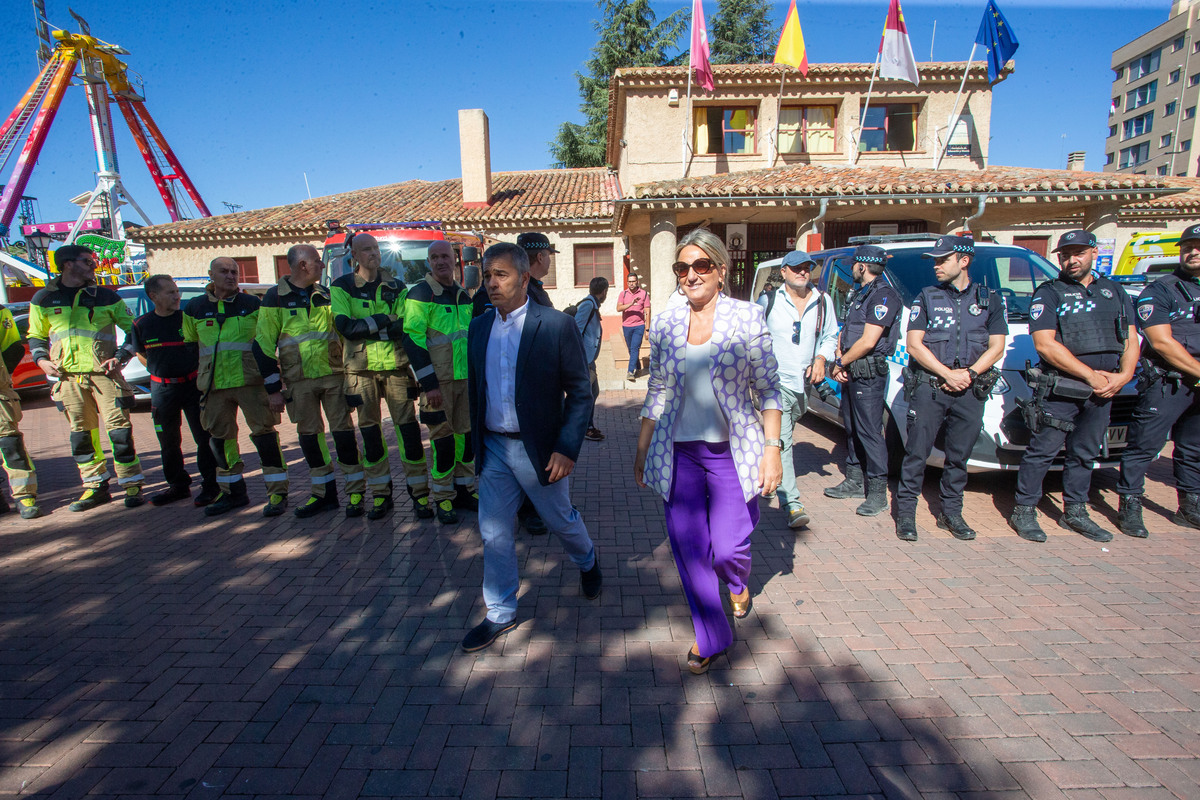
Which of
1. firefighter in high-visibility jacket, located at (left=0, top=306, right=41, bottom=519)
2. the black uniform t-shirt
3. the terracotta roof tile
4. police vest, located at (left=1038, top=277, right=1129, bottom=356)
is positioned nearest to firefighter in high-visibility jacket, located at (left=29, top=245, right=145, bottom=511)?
the black uniform t-shirt

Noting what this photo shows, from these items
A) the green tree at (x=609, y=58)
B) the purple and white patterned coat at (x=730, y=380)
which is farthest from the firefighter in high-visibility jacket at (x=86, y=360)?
the green tree at (x=609, y=58)

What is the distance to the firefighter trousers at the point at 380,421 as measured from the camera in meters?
4.77

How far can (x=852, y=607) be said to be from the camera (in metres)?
3.43

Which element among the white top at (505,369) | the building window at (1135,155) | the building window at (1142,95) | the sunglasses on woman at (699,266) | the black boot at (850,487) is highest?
the building window at (1142,95)

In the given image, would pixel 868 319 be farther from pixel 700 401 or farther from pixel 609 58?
pixel 609 58

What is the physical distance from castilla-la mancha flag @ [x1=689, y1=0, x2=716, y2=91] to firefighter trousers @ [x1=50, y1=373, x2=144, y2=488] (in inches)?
561

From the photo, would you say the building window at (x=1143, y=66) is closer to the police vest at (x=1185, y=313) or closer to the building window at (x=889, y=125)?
the building window at (x=889, y=125)

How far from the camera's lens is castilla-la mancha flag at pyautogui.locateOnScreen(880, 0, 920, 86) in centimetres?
1466

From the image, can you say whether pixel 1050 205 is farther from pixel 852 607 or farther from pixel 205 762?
pixel 205 762

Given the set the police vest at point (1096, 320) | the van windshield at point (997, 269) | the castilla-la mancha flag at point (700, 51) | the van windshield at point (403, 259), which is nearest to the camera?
the police vest at point (1096, 320)

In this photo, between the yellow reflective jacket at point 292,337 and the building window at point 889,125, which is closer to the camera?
the yellow reflective jacket at point 292,337

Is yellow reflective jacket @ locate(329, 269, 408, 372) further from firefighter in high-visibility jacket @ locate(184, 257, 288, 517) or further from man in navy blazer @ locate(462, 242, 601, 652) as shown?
man in navy blazer @ locate(462, 242, 601, 652)

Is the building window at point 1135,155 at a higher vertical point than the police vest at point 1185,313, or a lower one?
higher

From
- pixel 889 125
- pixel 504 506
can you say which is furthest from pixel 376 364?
pixel 889 125
